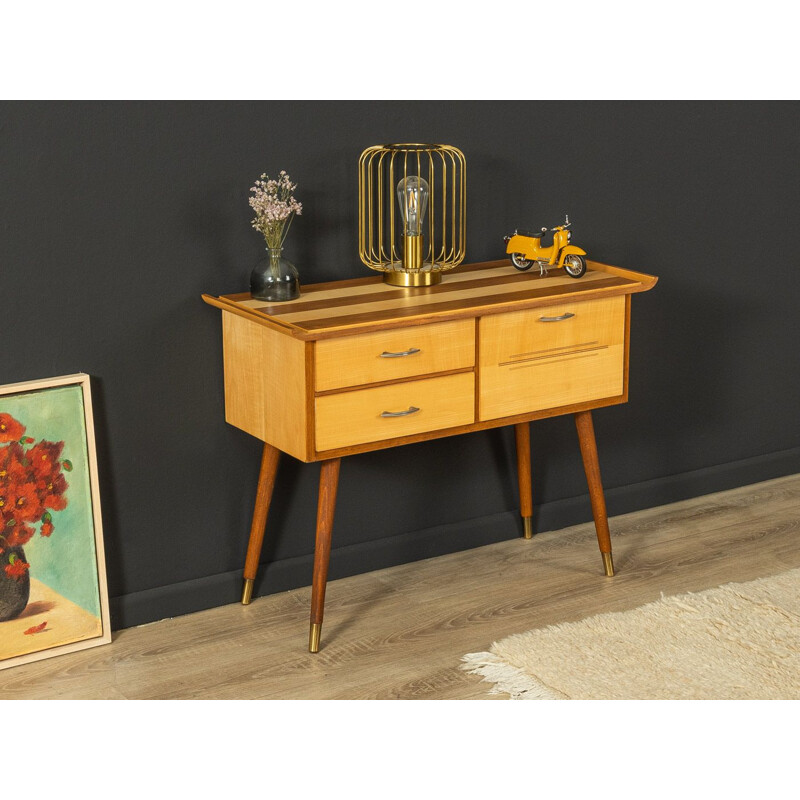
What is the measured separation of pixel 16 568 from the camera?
3164 mm

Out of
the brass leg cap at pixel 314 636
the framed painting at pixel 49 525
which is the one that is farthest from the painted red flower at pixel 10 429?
the brass leg cap at pixel 314 636

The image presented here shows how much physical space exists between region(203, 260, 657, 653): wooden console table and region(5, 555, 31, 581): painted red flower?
62 cm

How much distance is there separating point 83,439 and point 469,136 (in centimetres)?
140

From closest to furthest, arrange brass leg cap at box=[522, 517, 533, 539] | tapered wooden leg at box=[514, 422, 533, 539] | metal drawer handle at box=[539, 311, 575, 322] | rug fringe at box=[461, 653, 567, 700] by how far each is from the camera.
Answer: rug fringe at box=[461, 653, 567, 700], metal drawer handle at box=[539, 311, 575, 322], tapered wooden leg at box=[514, 422, 533, 539], brass leg cap at box=[522, 517, 533, 539]

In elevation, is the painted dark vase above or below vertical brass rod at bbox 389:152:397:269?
below

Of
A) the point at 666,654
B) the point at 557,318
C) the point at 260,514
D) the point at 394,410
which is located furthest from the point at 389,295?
the point at 666,654

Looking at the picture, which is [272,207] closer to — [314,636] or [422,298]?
[422,298]

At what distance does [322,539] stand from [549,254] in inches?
42.2

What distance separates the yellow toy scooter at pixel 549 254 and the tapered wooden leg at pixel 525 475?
0.51 metres

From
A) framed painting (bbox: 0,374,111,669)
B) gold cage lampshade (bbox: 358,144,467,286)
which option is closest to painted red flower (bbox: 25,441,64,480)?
framed painting (bbox: 0,374,111,669)

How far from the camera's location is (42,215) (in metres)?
3.08

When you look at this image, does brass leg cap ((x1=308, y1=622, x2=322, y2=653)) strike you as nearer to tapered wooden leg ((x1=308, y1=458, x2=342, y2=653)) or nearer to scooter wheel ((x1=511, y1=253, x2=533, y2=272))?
tapered wooden leg ((x1=308, y1=458, x2=342, y2=653))

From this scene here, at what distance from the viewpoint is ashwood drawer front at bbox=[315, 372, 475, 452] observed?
3.08 metres

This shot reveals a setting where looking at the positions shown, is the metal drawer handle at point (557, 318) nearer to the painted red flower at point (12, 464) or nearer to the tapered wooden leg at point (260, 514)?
the tapered wooden leg at point (260, 514)
